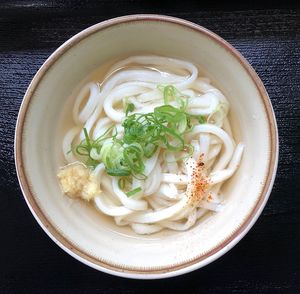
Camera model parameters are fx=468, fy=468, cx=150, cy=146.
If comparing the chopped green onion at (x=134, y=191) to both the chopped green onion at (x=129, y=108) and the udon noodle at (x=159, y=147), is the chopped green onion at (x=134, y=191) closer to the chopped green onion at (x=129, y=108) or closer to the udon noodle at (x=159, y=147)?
the udon noodle at (x=159, y=147)

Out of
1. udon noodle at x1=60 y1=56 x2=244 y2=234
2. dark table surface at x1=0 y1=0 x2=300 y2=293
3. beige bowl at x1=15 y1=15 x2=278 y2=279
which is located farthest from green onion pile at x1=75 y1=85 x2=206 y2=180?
dark table surface at x1=0 y1=0 x2=300 y2=293

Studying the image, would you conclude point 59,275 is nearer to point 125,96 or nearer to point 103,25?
point 125,96

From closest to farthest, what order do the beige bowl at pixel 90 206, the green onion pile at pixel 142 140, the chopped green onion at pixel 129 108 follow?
the beige bowl at pixel 90 206 → the green onion pile at pixel 142 140 → the chopped green onion at pixel 129 108

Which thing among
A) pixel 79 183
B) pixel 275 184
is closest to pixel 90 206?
pixel 79 183

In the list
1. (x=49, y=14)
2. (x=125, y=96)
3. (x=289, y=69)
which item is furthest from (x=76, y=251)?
(x=289, y=69)

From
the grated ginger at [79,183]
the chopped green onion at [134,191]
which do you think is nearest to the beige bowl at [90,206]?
the grated ginger at [79,183]

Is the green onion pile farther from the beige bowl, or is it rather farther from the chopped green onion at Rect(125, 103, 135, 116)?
the beige bowl

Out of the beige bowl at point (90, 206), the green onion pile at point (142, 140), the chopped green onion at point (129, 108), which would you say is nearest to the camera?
the beige bowl at point (90, 206)
